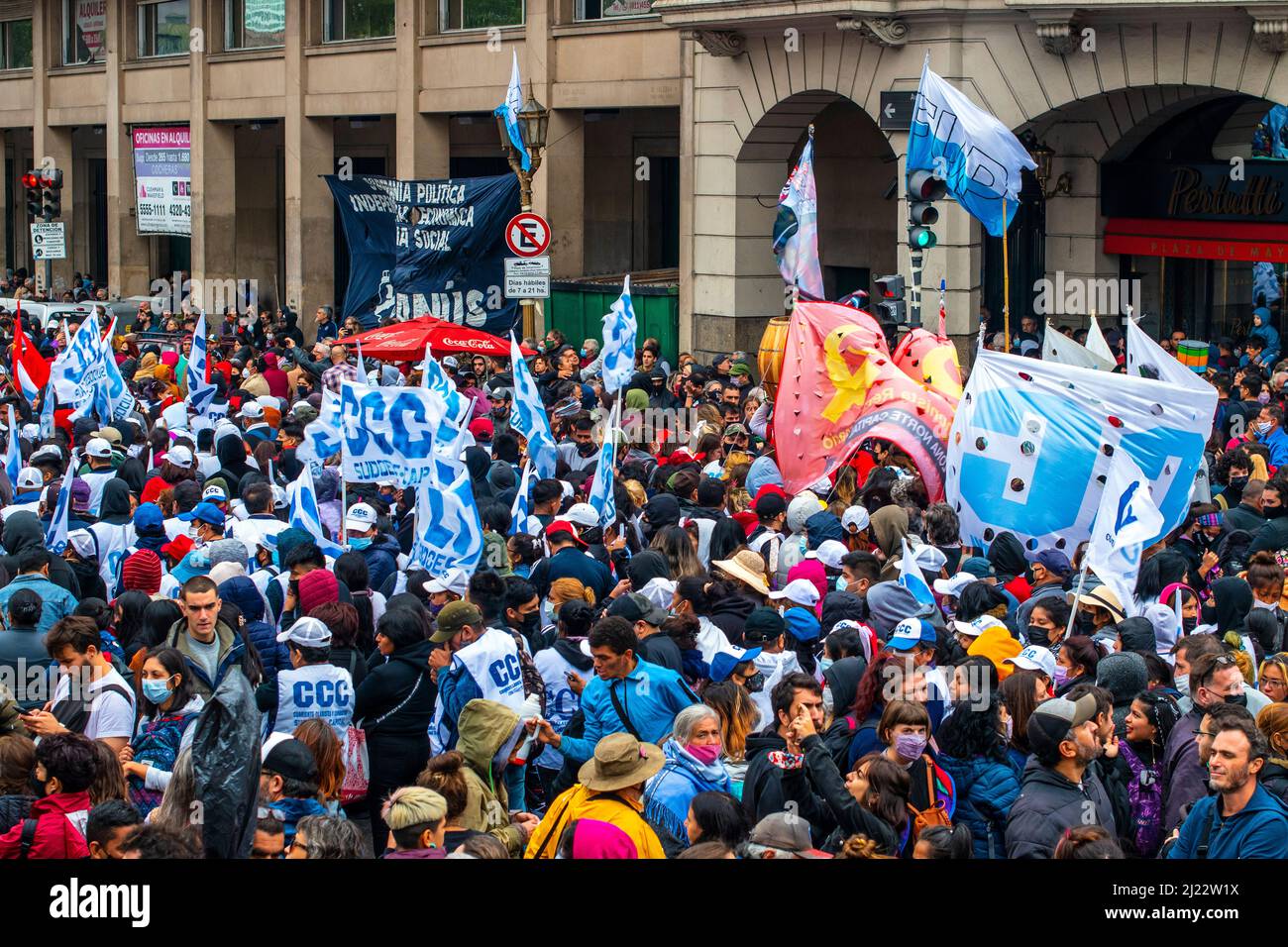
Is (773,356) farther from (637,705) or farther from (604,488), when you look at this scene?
(637,705)

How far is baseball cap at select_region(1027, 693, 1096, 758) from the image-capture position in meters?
6.70

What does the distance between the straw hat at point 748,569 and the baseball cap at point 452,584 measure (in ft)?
4.29

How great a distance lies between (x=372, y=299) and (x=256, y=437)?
39.3 feet

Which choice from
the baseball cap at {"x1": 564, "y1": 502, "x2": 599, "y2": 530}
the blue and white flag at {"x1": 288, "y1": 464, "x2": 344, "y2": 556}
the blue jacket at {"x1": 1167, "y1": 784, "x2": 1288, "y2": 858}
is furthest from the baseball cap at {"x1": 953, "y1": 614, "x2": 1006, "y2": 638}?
the blue and white flag at {"x1": 288, "y1": 464, "x2": 344, "y2": 556}

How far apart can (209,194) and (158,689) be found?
29.4m

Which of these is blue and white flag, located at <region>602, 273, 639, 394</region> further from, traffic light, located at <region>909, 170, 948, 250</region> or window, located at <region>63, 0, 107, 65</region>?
window, located at <region>63, 0, 107, 65</region>

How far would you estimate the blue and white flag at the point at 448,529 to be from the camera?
1068 cm

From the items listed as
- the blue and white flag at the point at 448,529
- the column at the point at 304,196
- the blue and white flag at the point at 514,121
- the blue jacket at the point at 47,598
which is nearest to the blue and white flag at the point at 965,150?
the blue and white flag at the point at 514,121

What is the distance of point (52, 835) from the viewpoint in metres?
6.39

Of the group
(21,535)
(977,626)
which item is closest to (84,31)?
(21,535)

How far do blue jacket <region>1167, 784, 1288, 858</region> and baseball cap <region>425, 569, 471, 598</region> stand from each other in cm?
427

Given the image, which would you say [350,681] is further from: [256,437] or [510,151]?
[510,151]

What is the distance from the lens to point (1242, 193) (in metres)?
22.5
